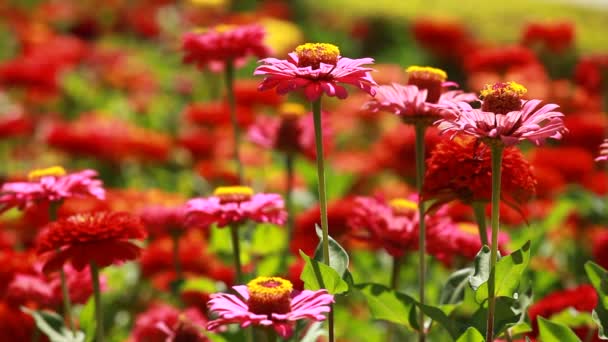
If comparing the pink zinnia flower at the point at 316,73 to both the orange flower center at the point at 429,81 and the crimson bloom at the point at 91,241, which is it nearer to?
the orange flower center at the point at 429,81

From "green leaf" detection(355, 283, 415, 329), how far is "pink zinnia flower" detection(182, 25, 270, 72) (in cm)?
77

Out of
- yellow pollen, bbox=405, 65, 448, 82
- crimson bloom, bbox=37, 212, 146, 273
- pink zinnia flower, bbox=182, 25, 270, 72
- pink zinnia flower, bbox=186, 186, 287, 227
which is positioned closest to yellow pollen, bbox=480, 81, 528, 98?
yellow pollen, bbox=405, 65, 448, 82

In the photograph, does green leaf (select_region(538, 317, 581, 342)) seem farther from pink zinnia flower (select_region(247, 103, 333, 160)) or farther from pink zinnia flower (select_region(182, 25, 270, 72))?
pink zinnia flower (select_region(247, 103, 333, 160))

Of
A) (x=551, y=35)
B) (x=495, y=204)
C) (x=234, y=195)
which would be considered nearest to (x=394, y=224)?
(x=234, y=195)

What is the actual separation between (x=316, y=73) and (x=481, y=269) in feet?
1.10

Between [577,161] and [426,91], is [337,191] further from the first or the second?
[426,91]

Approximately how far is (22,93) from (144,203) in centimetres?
188

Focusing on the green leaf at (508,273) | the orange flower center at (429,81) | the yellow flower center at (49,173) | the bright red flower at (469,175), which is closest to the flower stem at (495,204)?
the green leaf at (508,273)

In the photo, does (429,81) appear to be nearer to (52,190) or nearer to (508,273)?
(508,273)

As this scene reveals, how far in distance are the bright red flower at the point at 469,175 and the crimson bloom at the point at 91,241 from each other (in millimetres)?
464

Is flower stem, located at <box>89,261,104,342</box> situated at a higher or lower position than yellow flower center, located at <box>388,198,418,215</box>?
lower

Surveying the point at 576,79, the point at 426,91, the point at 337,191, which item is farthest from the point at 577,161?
the point at 426,91

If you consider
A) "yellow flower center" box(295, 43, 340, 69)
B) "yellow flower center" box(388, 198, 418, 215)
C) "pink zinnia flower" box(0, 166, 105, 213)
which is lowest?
"yellow flower center" box(388, 198, 418, 215)

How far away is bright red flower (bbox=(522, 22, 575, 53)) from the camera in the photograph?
10.6 ft
